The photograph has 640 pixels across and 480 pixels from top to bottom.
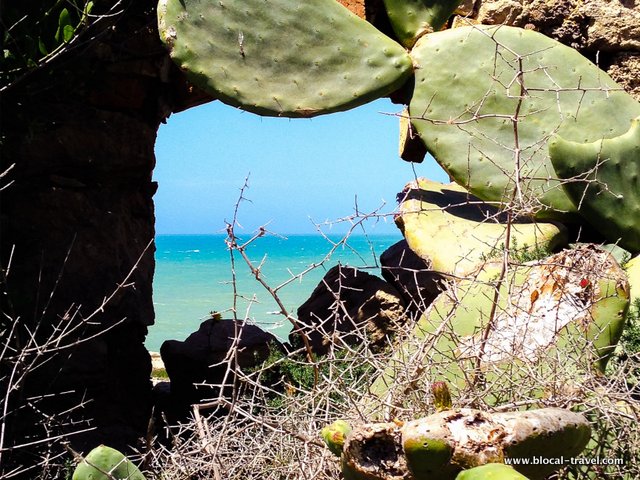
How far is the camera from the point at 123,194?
4.29 metres

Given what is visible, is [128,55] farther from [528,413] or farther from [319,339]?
[528,413]

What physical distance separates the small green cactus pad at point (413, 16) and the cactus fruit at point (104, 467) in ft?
6.87

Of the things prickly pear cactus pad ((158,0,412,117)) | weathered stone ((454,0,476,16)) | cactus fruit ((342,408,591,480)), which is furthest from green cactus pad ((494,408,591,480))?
weathered stone ((454,0,476,16))

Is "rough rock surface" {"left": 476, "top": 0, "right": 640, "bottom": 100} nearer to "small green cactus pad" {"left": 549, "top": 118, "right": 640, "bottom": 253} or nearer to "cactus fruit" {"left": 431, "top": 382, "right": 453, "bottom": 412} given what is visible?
"small green cactus pad" {"left": 549, "top": 118, "right": 640, "bottom": 253}

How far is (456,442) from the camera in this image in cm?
140

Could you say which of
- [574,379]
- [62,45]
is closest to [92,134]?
[62,45]

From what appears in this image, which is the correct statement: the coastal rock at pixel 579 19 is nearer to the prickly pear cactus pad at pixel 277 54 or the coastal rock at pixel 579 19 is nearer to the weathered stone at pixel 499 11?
the weathered stone at pixel 499 11

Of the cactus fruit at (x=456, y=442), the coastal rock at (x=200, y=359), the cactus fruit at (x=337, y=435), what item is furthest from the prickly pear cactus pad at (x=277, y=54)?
the cactus fruit at (x=456, y=442)

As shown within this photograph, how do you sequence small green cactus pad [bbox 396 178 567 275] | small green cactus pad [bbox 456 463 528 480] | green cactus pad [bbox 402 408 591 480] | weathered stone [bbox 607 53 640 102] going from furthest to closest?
weathered stone [bbox 607 53 640 102] → small green cactus pad [bbox 396 178 567 275] → green cactus pad [bbox 402 408 591 480] → small green cactus pad [bbox 456 463 528 480]

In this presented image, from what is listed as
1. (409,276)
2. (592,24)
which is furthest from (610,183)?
(409,276)

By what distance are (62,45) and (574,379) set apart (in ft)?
7.20

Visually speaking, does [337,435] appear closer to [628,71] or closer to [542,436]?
[542,436]

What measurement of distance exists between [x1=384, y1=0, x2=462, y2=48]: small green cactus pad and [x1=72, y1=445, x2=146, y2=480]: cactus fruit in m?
2.09

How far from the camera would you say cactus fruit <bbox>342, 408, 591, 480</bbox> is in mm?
1389
